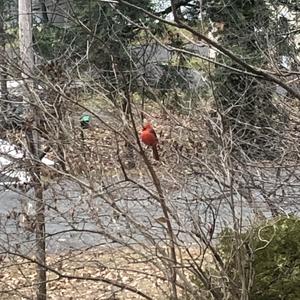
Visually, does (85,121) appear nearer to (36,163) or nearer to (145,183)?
(36,163)

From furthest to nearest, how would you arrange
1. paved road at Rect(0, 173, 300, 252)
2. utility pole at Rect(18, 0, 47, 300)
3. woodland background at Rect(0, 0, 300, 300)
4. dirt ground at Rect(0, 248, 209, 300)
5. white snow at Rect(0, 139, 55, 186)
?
white snow at Rect(0, 139, 55, 186), utility pole at Rect(18, 0, 47, 300), dirt ground at Rect(0, 248, 209, 300), paved road at Rect(0, 173, 300, 252), woodland background at Rect(0, 0, 300, 300)

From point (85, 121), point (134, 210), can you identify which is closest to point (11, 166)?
point (85, 121)

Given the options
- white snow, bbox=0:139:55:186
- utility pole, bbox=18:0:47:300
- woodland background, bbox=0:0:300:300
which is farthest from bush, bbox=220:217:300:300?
white snow, bbox=0:139:55:186

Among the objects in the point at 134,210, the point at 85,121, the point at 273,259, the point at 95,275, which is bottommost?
the point at 273,259

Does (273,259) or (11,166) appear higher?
(11,166)

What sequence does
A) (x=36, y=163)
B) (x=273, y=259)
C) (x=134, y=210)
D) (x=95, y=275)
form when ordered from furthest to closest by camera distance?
(x=95, y=275)
(x=36, y=163)
(x=134, y=210)
(x=273, y=259)

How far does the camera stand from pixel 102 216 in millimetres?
4621

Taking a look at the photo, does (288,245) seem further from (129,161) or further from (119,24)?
(119,24)

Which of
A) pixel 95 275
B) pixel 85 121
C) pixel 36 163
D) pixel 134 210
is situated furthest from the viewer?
pixel 95 275

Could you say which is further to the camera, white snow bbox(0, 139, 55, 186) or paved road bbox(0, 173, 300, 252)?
white snow bbox(0, 139, 55, 186)

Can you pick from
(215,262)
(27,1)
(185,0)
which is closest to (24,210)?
(215,262)

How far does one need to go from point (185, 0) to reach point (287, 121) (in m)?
5.67

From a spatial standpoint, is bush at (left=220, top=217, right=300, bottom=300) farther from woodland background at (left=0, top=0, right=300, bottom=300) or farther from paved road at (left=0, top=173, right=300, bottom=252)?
paved road at (left=0, top=173, right=300, bottom=252)

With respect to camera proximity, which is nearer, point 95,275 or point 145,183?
point 145,183
